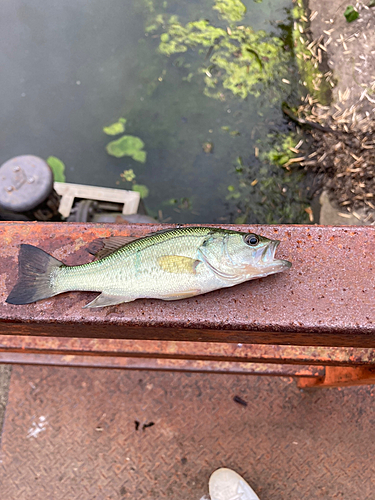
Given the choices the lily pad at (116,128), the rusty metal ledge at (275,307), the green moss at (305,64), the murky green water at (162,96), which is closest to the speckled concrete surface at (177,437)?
the rusty metal ledge at (275,307)

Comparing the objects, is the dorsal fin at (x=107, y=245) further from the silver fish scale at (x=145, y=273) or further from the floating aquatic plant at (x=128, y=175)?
the floating aquatic plant at (x=128, y=175)

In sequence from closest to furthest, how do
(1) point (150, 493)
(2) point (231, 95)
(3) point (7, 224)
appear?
(3) point (7, 224), (1) point (150, 493), (2) point (231, 95)

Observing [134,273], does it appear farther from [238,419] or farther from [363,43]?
[363,43]

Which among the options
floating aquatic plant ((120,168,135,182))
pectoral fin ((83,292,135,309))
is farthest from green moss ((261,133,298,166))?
pectoral fin ((83,292,135,309))

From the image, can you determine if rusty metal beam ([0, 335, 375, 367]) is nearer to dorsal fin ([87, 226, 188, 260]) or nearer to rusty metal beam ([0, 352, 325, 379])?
rusty metal beam ([0, 352, 325, 379])

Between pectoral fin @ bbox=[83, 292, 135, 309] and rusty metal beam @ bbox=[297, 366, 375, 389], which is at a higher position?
pectoral fin @ bbox=[83, 292, 135, 309]

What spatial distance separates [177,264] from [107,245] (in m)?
0.45

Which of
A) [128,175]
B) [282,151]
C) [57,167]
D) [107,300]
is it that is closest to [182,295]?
[107,300]

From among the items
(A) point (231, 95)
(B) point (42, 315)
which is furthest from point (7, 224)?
(A) point (231, 95)

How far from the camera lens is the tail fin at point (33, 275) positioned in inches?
72.9

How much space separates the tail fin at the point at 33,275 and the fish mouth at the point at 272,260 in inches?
44.2

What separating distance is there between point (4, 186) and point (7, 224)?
4.05 ft

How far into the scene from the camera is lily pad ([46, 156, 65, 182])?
512cm

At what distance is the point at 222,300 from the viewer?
185 cm
